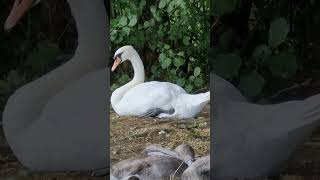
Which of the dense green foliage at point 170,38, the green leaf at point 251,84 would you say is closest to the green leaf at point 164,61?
the dense green foliage at point 170,38

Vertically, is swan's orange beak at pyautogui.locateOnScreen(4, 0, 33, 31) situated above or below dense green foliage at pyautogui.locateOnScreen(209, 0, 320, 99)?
above

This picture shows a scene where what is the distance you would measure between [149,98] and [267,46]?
0.57 metres

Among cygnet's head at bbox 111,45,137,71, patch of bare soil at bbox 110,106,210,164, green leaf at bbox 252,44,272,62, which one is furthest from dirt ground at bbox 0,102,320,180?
green leaf at bbox 252,44,272,62

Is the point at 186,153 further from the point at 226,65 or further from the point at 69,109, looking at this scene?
the point at 69,109

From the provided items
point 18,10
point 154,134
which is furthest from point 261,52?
point 18,10

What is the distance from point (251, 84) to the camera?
10.8ft

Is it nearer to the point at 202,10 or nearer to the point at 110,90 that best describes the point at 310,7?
the point at 202,10

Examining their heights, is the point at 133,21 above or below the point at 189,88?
above

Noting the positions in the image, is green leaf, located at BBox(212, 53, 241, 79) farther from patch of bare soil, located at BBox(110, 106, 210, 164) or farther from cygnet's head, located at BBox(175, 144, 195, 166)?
→ cygnet's head, located at BBox(175, 144, 195, 166)

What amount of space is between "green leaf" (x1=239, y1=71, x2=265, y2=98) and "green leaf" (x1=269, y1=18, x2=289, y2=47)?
0.16 m

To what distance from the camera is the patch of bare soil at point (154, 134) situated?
3.15 metres

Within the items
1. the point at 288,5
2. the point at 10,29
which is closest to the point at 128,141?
the point at 10,29

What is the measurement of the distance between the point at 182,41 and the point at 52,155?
758mm

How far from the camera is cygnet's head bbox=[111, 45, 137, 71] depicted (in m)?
3.13
